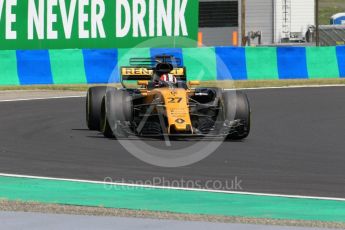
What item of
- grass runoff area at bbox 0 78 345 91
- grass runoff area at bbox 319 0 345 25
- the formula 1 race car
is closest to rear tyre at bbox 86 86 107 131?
the formula 1 race car

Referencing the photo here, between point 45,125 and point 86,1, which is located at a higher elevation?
point 86,1

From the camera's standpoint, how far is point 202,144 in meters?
14.9

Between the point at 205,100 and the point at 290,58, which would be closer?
the point at 205,100

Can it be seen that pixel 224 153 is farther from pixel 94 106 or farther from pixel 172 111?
pixel 94 106

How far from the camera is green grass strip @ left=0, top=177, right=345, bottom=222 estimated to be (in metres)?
9.41

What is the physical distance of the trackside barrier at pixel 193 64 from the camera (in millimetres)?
26719

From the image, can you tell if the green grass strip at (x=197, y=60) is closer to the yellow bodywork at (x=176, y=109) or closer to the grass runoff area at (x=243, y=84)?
the grass runoff area at (x=243, y=84)

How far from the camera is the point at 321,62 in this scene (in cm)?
3003

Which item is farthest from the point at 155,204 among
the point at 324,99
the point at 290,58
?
the point at 290,58

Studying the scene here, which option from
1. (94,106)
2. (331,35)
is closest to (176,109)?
(94,106)

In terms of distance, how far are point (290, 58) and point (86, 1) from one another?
6545 millimetres

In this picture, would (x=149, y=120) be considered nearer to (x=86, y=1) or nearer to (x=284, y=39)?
(x=86, y=1)

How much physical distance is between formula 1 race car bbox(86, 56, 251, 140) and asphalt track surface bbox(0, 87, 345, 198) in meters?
0.31

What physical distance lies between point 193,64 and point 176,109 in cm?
1348
